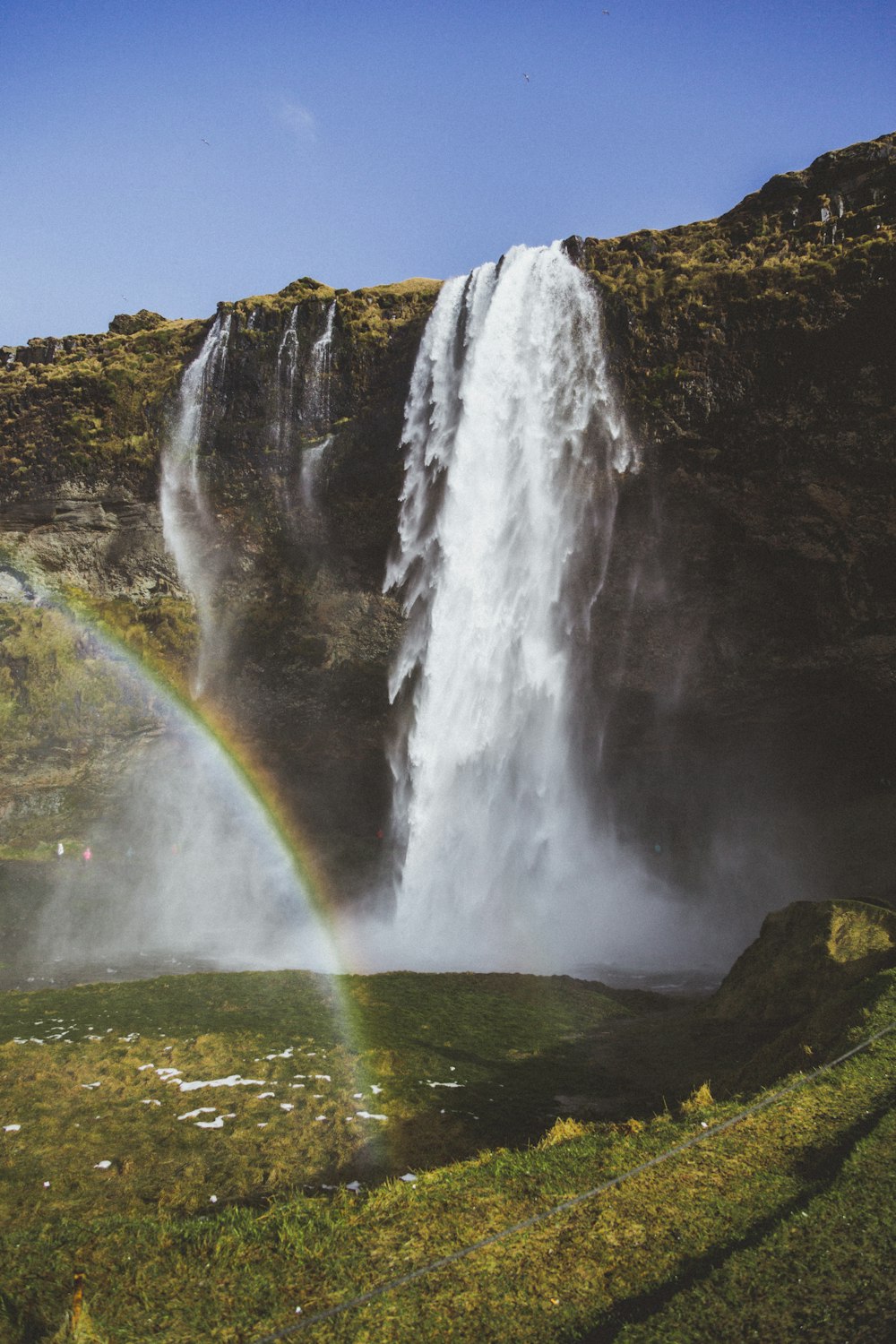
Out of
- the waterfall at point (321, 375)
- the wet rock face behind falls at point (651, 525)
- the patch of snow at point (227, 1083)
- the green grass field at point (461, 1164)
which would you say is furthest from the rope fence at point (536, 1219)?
the waterfall at point (321, 375)

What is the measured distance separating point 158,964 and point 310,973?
702 cm

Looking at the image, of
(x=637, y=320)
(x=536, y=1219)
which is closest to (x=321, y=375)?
(x=637, y=320)

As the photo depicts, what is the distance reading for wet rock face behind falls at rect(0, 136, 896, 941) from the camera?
23844 millimetres

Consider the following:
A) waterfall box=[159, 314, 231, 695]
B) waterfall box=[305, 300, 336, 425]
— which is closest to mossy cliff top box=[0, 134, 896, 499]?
waterfall box=[305, 300, 336, 425]

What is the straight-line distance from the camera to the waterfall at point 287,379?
92.1ft

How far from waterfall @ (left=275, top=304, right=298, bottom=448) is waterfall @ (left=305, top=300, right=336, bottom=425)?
1.92ft

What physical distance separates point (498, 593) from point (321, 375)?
29.8 feet

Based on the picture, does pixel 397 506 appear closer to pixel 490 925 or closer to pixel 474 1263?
pixel 490 925

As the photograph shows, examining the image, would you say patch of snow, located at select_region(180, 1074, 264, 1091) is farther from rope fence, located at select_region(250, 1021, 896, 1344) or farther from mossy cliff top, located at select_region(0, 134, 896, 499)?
mossy cliff top, located at select_region(0, 134, 896, 499)

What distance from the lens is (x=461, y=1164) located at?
7328mm

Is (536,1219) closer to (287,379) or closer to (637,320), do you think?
(637,320)

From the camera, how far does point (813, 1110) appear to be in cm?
738

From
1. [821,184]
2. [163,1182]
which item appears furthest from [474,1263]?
[821,184]

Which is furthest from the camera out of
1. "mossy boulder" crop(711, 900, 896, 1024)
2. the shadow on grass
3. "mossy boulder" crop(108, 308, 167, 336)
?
"mossy boulder" crop(108, 308, 167, 336)
